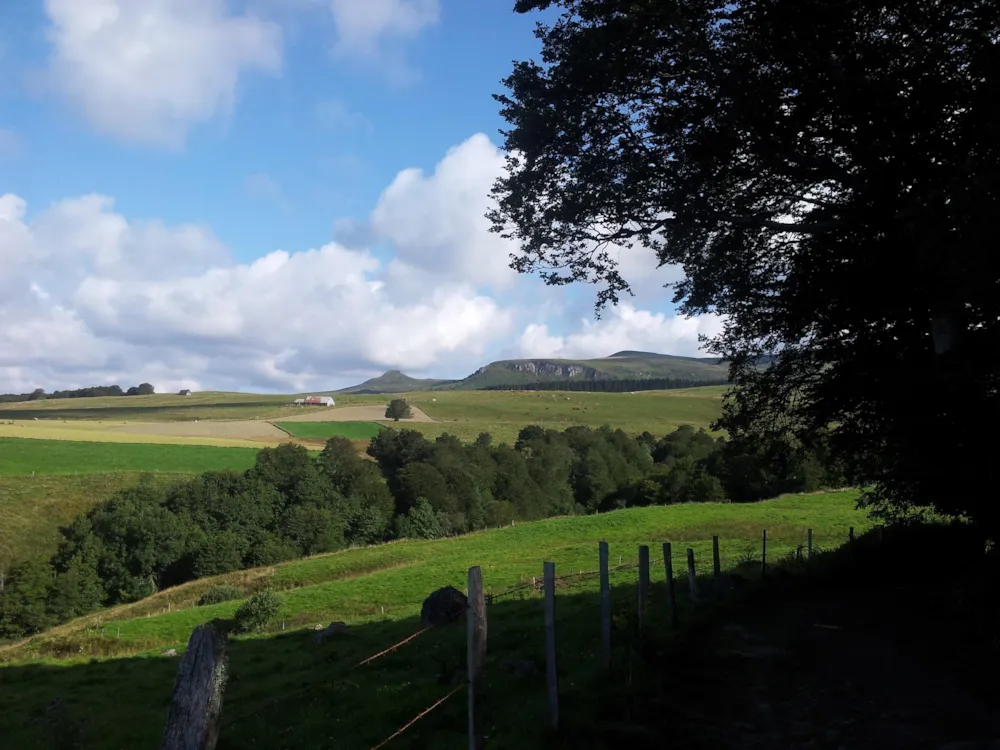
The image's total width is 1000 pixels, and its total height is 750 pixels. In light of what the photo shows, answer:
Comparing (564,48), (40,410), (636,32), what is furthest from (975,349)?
(40,410)

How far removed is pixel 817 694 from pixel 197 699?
8.07 meters

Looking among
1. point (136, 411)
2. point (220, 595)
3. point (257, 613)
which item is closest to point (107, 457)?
point (220, 595)

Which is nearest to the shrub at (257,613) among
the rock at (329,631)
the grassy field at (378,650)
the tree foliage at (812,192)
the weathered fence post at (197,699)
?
the grassy field at (378,650)

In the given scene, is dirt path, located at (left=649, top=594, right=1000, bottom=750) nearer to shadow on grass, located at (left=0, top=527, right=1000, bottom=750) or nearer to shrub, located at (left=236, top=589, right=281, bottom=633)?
shadow on grass, located at (left=0, top=527, right=1000, bottom=750)

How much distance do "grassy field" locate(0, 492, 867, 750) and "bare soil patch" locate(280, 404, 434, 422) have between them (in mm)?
84916

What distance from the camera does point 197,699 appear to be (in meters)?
5.39

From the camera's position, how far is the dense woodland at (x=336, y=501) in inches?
2584

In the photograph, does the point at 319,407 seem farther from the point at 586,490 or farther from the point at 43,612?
the point at 43,612

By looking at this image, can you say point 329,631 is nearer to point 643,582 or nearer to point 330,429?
point 643,582

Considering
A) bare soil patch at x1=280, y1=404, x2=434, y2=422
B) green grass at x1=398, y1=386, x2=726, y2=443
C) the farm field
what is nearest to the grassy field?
the farm field

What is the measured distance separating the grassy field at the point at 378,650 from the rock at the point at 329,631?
39cm

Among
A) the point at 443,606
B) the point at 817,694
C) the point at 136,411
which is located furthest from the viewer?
the point at 136,411

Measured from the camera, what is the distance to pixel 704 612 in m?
15.0

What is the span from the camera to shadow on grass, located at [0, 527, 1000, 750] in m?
9.25
